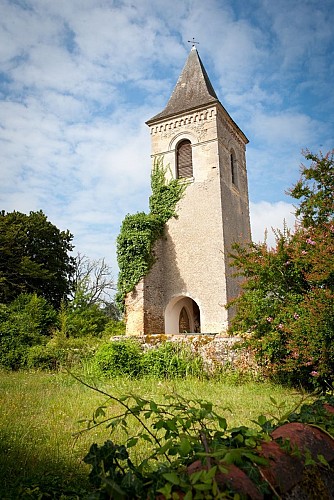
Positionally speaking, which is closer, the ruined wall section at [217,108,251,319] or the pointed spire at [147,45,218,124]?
the ruined wall section at [217,108,251,319]

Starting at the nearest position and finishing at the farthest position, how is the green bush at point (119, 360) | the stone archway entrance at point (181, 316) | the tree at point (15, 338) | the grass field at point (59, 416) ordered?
the grass field at point (59, 416) → the green bush at point (119, 360) → the tree at point (15, 338) → the stone archway entrance at point (181, 316)

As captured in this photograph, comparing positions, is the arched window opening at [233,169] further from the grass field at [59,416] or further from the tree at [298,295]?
the grass field at [59,416]

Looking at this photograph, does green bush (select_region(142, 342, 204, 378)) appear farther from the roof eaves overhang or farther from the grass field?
the roof eaves overhang

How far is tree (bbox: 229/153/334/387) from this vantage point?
267 inches

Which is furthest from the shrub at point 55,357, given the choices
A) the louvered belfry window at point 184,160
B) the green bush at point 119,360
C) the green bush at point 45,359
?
the louvered belfry window at point 184,160

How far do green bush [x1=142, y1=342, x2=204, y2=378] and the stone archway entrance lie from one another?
8.16 meters

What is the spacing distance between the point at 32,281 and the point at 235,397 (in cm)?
1924

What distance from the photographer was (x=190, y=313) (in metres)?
20.0

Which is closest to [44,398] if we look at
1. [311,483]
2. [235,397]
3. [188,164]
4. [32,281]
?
[235,397]

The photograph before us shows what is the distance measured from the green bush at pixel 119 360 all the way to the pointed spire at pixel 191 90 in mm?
14061

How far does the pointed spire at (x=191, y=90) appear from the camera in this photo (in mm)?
20031

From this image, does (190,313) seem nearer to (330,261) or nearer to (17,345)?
(17,345)

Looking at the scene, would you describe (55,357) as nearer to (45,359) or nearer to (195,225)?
(45,359)

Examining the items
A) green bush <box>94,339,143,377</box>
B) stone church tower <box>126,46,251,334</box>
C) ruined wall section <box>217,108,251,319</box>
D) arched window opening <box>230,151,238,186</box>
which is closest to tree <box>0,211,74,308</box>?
stone church tower <box>126,46,251,334</box>
